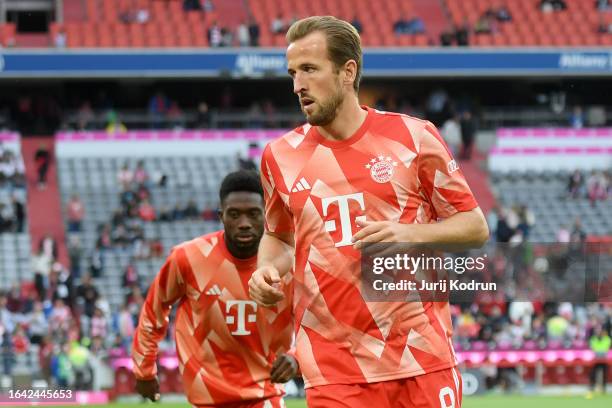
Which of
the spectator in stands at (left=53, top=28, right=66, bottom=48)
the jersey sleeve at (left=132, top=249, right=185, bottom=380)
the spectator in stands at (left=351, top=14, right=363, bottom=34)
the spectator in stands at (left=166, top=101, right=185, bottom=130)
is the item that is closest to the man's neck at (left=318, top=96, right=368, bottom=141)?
the jersey sleeve at (left=132, top=249, right=185, bottom=380)

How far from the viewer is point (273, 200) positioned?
18.6 feet

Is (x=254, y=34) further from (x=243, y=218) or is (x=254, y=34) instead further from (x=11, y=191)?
(x=243, y=218)

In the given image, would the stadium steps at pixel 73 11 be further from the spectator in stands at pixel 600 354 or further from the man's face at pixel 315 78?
the man's face at pixel 315 78

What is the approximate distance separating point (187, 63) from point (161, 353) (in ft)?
50.1

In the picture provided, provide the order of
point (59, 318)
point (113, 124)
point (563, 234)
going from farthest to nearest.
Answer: point (113, 124)
point (563, 234)
point (59, 318)

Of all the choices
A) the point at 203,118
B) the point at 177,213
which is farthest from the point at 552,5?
the point at 177,213

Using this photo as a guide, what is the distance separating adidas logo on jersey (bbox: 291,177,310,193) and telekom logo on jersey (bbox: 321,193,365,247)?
0.35 feet

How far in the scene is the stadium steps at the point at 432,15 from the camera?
36906 mm

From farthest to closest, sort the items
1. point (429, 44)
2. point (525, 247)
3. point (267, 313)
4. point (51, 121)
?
point (429, 44) < point (51, 121) < point (267, 313) < point (525, 247)

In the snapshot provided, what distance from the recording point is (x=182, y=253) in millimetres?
7918

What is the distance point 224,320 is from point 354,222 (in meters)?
2.63

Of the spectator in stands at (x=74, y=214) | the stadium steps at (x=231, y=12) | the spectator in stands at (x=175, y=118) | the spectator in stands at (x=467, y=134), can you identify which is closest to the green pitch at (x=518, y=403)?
the spectator in stands at (x=74, y=214)

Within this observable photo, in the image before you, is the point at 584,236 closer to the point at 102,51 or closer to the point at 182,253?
the point at 102,51

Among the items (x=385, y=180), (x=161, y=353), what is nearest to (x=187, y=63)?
(x=161, y=353)
